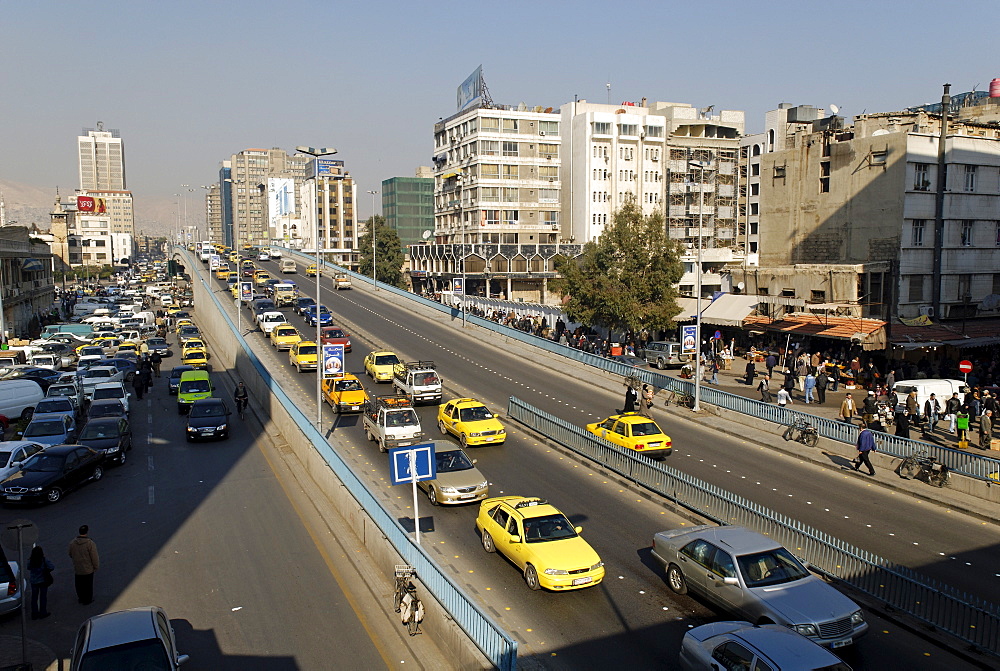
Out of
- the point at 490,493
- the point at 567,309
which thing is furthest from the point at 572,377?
→ the point at 490,493

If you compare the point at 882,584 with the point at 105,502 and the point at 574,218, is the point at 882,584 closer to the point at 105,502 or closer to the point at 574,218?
the point at 105,502

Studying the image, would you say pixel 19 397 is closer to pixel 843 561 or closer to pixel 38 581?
pixel 38 581

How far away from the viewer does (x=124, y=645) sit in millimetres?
10422

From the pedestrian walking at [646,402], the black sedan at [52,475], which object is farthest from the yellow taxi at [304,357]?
the pedestrian walking at [646,402]

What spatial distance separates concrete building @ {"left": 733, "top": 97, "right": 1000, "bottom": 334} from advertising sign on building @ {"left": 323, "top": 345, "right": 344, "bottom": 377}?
30813 mm

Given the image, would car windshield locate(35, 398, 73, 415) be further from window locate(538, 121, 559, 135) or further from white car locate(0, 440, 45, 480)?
window locate(538, 121, 559, 135)

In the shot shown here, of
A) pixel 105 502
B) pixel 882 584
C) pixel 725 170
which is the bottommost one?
pixel 105 502

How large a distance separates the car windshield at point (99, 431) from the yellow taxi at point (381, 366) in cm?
1213

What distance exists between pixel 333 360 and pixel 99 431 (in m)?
8.29

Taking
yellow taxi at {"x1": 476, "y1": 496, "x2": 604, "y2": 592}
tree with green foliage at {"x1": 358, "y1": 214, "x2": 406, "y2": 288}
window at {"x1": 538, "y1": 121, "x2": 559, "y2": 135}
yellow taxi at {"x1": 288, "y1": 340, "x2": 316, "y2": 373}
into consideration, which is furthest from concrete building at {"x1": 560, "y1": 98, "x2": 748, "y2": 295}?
yellow taxi at {"x1": 476, "y1": 496, "x2": 604, "y2": 592}

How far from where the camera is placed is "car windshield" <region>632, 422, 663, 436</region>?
23.6 meters

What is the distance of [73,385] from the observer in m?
33.8

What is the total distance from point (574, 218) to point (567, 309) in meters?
44.6

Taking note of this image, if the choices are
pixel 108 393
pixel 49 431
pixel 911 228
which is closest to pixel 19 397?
pixel 108 393
